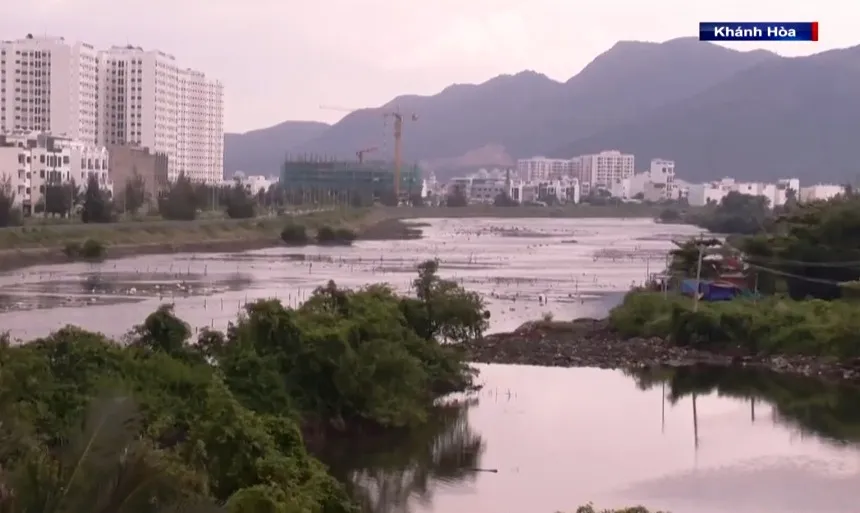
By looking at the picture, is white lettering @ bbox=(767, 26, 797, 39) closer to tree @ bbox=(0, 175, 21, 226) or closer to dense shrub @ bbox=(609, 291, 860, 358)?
dense shrub @ bbox=(609, 291, 860, 358)

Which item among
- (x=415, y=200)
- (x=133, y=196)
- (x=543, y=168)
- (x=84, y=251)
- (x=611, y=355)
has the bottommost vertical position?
(x=611, y=355)

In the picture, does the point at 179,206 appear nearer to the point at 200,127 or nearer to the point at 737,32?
the point at 737,32

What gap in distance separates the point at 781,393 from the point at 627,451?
14.4ft

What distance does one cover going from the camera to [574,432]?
1248cm

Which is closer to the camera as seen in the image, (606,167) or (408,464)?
(408,464)

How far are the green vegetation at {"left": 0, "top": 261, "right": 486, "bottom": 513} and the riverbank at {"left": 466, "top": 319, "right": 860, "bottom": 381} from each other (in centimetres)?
167

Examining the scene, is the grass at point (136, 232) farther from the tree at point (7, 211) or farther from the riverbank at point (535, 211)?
the riverbank at point (535, 211)

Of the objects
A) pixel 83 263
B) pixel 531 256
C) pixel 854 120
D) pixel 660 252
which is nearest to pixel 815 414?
pixel 83 263

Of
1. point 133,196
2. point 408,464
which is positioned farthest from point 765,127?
point 408,464

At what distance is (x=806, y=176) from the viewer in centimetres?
12950

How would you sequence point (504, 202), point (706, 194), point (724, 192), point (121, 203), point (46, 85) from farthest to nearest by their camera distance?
1. point (724, 192)
2. point (706, 194)
3. point (504, 202)
4. point (46, 85)
5. point (121, 203)

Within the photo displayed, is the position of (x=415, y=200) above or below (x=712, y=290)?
above

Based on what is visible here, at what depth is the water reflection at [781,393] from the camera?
1328 centimetres

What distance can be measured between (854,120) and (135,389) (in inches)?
Result: 5754
